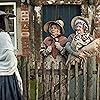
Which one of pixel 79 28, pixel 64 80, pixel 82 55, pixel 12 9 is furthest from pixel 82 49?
pixel 12 9

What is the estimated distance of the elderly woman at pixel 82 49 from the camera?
24.2 ft

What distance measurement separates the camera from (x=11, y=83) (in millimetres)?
6609

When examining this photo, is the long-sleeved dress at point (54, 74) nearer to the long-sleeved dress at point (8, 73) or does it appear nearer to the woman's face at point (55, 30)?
the woman's face at point (55, 30)

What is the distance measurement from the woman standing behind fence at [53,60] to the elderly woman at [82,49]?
148mm

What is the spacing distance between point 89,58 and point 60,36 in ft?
2.74

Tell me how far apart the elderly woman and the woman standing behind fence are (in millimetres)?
148

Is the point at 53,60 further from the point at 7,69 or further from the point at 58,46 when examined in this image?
the point at 7,69

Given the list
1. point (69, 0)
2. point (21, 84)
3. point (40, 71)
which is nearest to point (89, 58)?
point (40, 71)

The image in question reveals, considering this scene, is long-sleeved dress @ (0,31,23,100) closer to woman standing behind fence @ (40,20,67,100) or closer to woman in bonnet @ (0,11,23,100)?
woman in bonnet @ (0,11,23,100)

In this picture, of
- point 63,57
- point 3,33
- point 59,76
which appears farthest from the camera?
point 63,57

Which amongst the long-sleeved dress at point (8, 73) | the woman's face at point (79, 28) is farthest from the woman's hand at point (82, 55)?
the long-sleeved dress at point (8, 73)

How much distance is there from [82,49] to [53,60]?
52 centimetres

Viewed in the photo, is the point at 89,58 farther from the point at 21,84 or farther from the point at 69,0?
the point at 69,0

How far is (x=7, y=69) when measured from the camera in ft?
21.4
